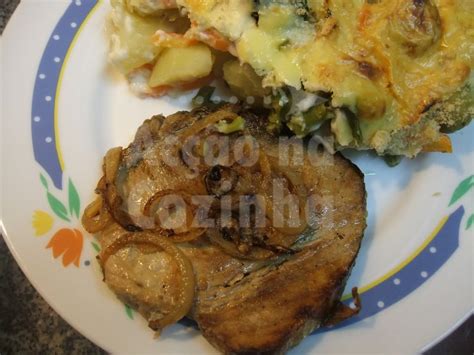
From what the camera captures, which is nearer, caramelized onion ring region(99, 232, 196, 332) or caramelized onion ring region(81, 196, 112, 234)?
caramelized onion ring region(99, 232, 196, 332)

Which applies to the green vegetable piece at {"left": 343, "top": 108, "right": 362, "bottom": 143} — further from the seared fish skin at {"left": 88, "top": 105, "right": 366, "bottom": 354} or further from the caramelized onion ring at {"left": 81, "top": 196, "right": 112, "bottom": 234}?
the caramelized onion ring at {"left": 81, "top": 196, "right": 112, "bottom": 234}

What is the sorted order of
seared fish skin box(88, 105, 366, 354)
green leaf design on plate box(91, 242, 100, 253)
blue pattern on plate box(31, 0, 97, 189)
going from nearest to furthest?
seared fish skin box(88, 105, 366, 354) < green leaf design on plate box(91, 242, 100, 253) < blue pattern on plate box(31, 0, 97, 189)

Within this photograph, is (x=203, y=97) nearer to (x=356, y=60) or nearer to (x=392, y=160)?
(x=356, y=60)

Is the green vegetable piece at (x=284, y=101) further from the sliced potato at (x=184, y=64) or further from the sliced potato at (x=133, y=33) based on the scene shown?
the sliced potato at (x=133, y=33)

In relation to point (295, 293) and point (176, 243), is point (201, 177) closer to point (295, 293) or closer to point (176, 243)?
point (176, 243)

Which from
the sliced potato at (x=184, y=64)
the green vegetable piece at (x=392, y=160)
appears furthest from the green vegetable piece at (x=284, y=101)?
the green vegetable piece at (x=392, y=160)

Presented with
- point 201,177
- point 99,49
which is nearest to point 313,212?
point 201,177

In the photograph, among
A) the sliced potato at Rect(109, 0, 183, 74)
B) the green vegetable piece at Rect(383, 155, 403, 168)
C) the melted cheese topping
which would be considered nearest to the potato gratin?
the melted cheese topping
